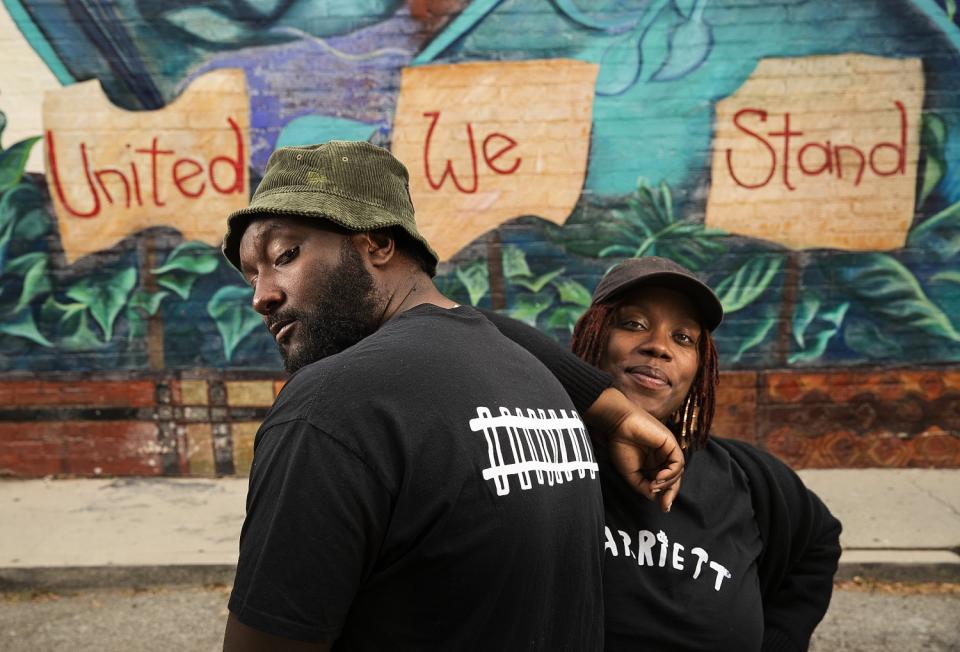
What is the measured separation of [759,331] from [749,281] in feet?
1.11

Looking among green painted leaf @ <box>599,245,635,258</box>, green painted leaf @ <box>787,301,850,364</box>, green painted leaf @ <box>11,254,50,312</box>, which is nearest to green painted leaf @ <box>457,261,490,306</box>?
green painted leaf @ <box>599,245,635,258</box>

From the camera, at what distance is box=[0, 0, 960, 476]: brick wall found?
19.1ft

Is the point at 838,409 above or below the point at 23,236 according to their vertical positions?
below

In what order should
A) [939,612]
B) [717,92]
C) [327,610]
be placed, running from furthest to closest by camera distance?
[717,92]
[939,612]
[327,610]

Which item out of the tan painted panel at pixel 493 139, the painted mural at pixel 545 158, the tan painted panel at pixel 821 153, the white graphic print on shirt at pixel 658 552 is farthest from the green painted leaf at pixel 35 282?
the white graphic print on shirt at pixel 658 552

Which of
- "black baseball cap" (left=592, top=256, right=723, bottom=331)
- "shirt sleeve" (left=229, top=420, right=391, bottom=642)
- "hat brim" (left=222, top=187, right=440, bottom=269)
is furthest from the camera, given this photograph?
"black baseball cap" (left=592, top=256, right=723, bottom=331)

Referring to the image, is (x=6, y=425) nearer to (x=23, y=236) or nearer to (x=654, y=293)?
(x=23, y=236)

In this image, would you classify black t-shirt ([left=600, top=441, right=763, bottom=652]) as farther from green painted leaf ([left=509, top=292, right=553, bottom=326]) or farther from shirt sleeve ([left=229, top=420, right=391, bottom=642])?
green painted leaf ([left=509, top=292, right=553, bottom=326])

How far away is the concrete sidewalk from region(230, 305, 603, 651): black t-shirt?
3598mm

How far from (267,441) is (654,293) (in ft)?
3.70

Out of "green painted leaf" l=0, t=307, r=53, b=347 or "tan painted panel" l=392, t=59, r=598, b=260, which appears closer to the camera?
"tan painted panel" l=392, t=59, r=598, b=260

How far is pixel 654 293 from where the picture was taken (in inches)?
81.7

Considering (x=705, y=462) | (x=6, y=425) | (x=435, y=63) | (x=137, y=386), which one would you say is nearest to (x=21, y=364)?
(x=6, y=425)

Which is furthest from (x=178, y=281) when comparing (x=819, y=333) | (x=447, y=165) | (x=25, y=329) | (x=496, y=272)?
(x=819, y=333)
